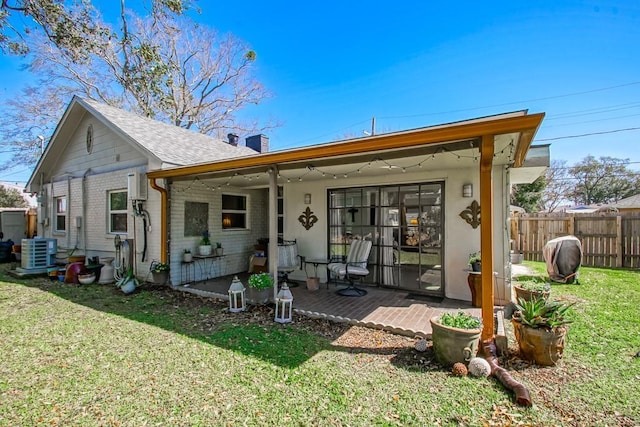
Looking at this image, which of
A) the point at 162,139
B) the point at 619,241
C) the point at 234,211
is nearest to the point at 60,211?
the point at 162,139

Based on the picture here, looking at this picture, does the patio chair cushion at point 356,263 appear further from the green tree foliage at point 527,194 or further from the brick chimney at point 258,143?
the green tree foliage at point 527,194

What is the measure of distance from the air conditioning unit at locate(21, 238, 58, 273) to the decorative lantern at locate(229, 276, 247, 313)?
21.4 feet

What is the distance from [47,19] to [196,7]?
2.56 metres

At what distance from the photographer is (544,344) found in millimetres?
3199

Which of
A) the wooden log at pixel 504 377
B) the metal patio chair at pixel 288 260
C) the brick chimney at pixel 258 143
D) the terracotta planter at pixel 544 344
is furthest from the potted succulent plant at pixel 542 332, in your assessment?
the brick chimney at pixel 258 143

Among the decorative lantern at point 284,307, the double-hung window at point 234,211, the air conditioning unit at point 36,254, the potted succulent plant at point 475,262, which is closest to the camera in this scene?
the decorative lantern at point 284,307

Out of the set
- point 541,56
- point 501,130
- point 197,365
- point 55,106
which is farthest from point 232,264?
point 55,106

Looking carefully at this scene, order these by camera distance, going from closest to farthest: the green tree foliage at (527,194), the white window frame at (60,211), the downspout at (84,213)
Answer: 1. the downspout at (84,213)
2. the white window frame at (60,211)
3. the green tree foliage at (527,194)

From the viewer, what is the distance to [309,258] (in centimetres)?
723

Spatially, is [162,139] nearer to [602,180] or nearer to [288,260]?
[288,260]

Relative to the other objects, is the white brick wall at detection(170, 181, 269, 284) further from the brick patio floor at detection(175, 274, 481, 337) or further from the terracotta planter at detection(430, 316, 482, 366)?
the terracotta planter at detection(430, 316, 482, 366)

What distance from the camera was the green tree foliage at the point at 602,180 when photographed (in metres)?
26.3

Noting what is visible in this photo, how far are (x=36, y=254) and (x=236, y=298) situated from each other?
22.1ft

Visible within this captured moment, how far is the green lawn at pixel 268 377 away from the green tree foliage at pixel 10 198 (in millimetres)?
27122
